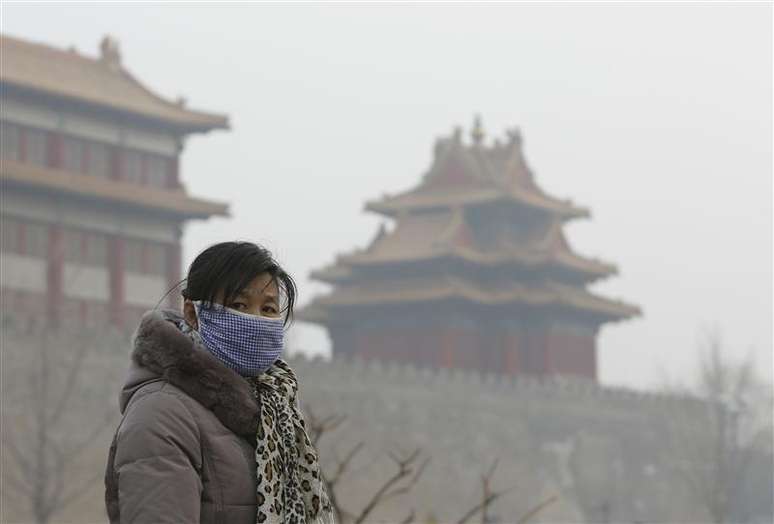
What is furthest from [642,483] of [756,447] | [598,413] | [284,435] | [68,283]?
[284,435]

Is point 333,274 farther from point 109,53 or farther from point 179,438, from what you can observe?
point 179,438

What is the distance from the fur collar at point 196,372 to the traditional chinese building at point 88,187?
23478 mm

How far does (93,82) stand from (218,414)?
27.3 meters

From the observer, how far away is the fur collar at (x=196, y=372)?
115 inches

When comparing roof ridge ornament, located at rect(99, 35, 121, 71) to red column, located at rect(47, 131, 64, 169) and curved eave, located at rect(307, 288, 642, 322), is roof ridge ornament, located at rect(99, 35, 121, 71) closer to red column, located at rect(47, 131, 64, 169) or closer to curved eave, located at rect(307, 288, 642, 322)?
red column, located at rect(47, 131, 64, 169)

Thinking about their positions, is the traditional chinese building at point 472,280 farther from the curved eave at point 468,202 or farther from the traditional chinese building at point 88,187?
the traditional chinese building at point 88,187

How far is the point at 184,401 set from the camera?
2.88m

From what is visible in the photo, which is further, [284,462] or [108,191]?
[108,191]

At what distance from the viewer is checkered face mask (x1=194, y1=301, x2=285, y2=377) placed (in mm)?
2980

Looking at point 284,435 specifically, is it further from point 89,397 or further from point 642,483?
point 642,483

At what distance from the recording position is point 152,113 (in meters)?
29.8

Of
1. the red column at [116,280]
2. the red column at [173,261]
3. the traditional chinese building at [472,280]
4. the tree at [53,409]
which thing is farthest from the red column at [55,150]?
the traditional chinese building at [472,280]

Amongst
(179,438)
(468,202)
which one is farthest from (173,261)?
(179,438)

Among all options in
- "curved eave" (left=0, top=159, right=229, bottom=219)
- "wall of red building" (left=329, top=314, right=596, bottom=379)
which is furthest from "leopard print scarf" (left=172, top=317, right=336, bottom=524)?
"wall of red building" (left=329, top=314, right=596, bottom=379)
